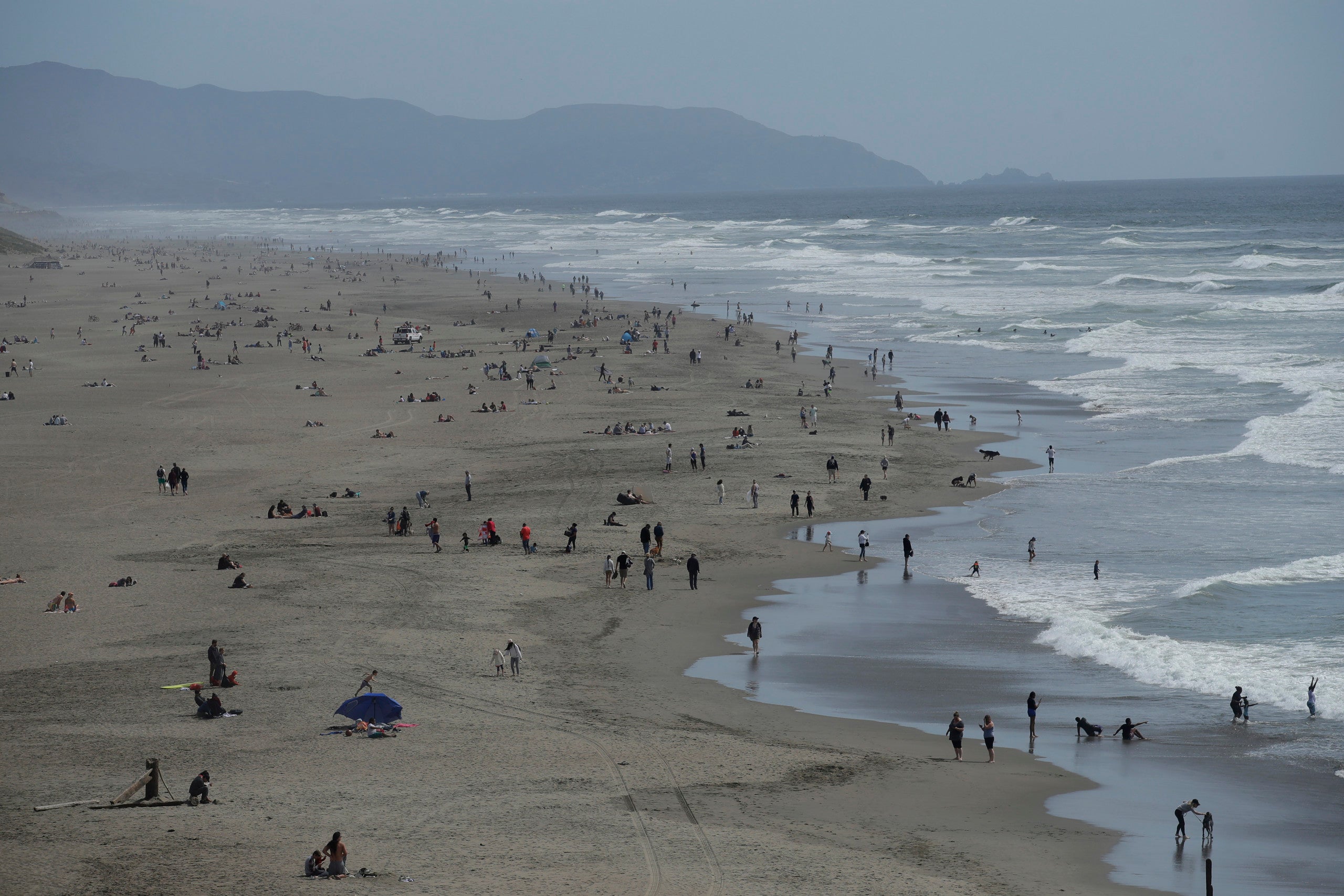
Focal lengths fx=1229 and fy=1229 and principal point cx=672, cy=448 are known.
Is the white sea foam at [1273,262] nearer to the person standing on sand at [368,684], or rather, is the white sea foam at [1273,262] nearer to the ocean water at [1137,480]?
the ocean water at [1137,480]

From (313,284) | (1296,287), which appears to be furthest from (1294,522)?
(313,284)

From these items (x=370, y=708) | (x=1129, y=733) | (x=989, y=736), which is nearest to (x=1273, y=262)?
(x=1129, y=733)

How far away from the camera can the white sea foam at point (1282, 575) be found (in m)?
23.5

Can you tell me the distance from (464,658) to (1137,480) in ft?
65.4

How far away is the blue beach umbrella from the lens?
16484 millimetres

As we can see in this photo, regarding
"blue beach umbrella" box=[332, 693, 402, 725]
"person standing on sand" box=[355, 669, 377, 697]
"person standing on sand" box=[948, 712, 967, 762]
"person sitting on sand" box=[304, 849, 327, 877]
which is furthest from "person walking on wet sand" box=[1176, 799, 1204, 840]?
"person standing on sand" box=[355, 669, 377, 697]

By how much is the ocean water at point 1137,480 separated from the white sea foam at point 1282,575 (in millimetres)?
66

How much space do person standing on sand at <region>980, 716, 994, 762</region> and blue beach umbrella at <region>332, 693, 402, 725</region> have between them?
7847 mm

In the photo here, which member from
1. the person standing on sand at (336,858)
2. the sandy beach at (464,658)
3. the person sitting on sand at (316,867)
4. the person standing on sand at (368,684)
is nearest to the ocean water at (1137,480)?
the sandy beach at (464,658)

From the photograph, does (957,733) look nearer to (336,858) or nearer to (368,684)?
(368,684)

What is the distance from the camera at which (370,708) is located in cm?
1650

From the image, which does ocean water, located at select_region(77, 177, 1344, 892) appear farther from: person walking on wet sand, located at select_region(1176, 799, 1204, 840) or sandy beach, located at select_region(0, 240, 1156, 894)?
sandy beach, located at select_region(0, 240, 1156, 894)

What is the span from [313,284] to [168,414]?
56.8m

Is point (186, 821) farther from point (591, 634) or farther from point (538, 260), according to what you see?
point (538, 260)
